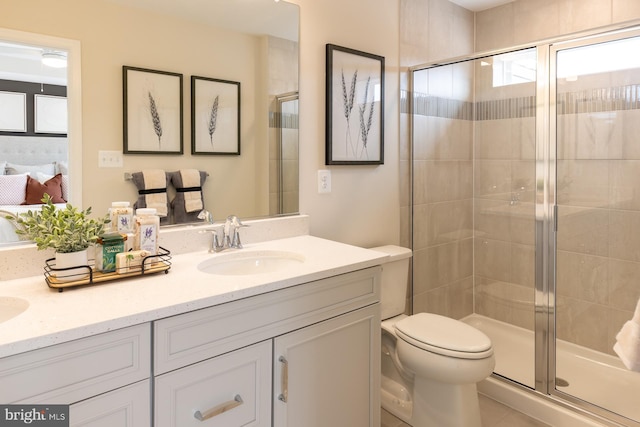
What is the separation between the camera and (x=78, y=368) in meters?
0.93

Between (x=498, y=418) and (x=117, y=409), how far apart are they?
1.84 m

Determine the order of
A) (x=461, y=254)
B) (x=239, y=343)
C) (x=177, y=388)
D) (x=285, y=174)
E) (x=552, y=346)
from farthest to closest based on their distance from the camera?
(x=461, y=254) → (x=552, y=346) → (x=285, y=174) → (x=239, y=343) → (x=177, y=388)

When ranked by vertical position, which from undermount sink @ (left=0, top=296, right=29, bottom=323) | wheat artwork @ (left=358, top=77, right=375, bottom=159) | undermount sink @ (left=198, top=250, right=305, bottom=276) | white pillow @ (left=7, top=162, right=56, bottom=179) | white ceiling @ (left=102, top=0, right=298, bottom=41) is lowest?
undermount sink @ (left=0, top=296, right=29, bottom=323)

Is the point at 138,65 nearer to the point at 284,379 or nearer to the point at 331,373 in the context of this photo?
the point at 284,379

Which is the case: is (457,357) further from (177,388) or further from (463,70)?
(463,70)

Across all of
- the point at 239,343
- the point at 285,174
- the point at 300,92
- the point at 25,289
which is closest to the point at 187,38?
the point at 300,92

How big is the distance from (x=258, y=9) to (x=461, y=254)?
1957mm

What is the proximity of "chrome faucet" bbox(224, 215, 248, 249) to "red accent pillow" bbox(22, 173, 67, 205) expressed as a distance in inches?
22.9

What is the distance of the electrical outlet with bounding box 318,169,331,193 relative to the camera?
6.93ft

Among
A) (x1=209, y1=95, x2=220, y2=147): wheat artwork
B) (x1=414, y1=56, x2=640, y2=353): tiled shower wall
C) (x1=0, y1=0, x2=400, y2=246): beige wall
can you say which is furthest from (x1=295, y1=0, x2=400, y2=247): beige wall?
(x1=209, y1=95, x2=220, y2=147): wheat artwork

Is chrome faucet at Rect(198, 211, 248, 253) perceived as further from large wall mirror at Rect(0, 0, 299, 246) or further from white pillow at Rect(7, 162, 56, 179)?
white pillow at Rect(7, 162, 56, 179)

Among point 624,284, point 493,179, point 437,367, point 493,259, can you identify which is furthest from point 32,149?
point 624,284

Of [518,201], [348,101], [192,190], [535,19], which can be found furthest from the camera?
[535,19]

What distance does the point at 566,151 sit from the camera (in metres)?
2.21
